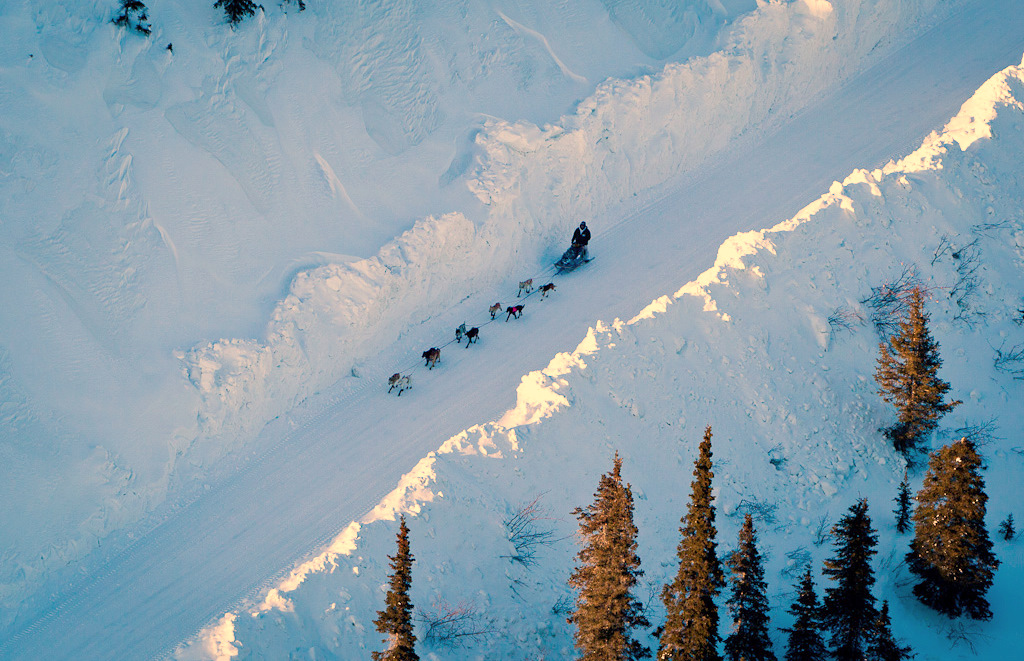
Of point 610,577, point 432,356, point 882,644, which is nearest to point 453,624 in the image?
point 610,577


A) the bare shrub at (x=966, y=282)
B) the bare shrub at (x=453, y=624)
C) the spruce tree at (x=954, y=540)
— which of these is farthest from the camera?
the bare shrub at (x=966, y=282)

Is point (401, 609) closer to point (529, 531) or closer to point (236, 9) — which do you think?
point (529, 531)

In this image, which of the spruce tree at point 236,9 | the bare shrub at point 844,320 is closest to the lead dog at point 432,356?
the bare shrub at point 844,320

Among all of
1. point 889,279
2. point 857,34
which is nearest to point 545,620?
point 889,279

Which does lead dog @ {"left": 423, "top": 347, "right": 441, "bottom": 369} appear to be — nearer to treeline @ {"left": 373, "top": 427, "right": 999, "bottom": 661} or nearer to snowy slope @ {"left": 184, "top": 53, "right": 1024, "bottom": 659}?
snowy slope @ {"left": 184, "top": 53, "right": 1024, "bottom": 659}

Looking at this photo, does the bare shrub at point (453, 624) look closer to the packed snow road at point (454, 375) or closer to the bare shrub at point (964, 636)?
the packed snow road at point (454, 375)
